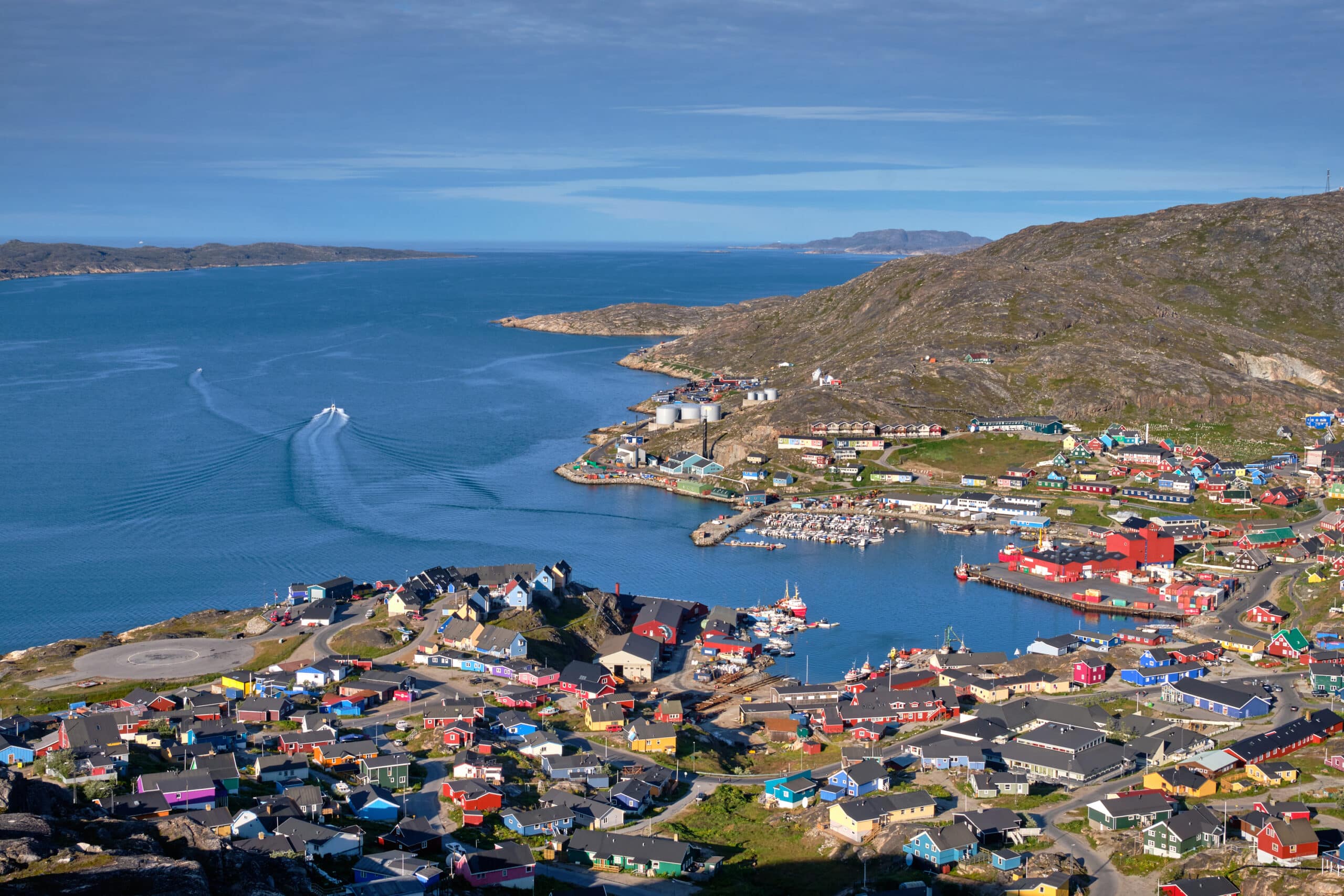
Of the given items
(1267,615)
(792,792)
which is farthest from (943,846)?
(1267,615)

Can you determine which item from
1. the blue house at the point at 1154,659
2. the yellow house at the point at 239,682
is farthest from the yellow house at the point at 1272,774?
the yellow house at the point at 239,682

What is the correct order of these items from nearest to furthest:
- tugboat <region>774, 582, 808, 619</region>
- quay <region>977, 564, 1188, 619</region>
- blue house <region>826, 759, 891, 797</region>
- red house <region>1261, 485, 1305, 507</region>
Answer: blue house <region>826, 759, 891, 797</region>, tugboat <region>774, 582, 808, 619</region>, quay <region>977, 564, 1188, 619</region>, red house <region>1261, 485, 1305, 507</region>

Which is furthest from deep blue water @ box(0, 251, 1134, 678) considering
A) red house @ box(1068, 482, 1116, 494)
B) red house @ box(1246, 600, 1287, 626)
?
red house @ box(1068, 482, 1116, 494)

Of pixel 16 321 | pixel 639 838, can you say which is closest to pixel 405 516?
pixel 639 838

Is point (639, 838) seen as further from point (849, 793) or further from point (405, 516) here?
point (405, 516)

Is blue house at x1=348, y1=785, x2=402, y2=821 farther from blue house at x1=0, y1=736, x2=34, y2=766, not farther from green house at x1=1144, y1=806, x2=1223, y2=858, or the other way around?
green house at x1=1144, y1=806, x2=1223, y2=858

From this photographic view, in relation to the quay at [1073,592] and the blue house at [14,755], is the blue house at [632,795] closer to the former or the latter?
the blue house at [14,755]
